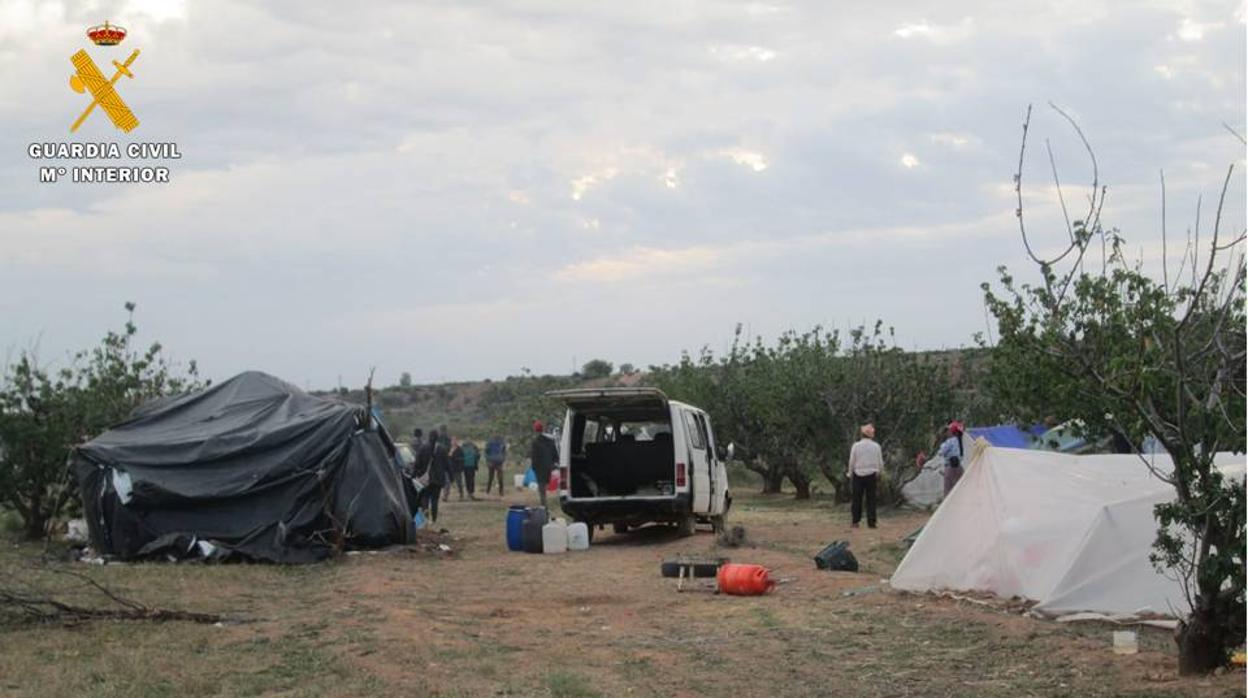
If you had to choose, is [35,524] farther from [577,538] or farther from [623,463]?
[623,463]

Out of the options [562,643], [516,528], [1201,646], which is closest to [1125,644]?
[1201,646]

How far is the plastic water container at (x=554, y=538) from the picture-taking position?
18406 millimetres

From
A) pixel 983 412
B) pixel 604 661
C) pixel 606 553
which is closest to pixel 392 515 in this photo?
pixel 606 553

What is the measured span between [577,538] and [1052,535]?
809 centimetres

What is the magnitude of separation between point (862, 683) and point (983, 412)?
2177 cm

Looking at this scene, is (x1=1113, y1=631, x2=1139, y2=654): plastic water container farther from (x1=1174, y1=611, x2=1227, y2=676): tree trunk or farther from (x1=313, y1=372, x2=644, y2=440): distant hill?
Answer: (x1=313, y1=372, x2=644, y2=440): distant hill

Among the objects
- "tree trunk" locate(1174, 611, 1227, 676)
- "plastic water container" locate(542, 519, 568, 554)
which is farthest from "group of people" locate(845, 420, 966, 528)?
"tree trunk" locate(1174, 611, 1227, 676)

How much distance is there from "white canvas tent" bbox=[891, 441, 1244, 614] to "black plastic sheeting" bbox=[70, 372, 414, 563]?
736 cm

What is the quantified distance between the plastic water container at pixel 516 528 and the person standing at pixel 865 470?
4850 millimetres

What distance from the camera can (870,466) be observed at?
20.3 m

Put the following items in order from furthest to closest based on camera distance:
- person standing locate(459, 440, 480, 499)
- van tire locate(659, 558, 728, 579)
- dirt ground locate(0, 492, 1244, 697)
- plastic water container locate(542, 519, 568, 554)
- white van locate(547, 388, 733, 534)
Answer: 1. person standing locate(459, 440, 480, 499)
2. white van locate(547, 388, 733, 534)
3. plastic water container locate(542, 519, 568, 554)
4. van tire locate(659, 558, 728, 579)
5. dirt ground locate(0, 492, 1244, 697)

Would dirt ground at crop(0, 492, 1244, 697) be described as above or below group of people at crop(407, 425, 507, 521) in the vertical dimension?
below

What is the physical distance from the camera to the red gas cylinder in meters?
13.5

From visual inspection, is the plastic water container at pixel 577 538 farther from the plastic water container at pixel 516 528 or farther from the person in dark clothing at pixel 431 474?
the person in dark clothing at pixel 431 474
